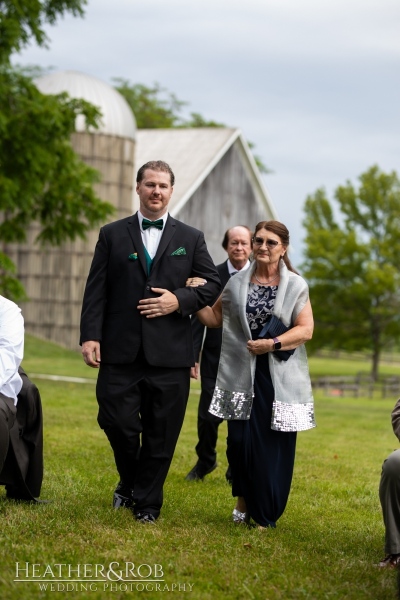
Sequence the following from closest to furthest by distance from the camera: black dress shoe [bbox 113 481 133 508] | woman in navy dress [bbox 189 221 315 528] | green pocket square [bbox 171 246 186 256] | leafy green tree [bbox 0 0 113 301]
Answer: woman in navy dress [bbox 189 221 315 528], green pocket square [bbox 171 246 186 256], black dress shoe [bbox 113 481 133 508], leafy green tree [bbox 0 0 113 301]

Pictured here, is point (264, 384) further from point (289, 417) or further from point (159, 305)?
point (159, 305)

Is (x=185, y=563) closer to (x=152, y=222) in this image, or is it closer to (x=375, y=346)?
(x=152, y=222)

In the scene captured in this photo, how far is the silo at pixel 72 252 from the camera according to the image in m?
37.9

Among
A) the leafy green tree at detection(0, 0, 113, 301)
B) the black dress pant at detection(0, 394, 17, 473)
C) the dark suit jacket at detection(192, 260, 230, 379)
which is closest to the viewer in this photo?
the black dress pant at detection(0, 394, 17, 473)

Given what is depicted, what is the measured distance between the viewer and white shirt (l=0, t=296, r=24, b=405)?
713 centimetres

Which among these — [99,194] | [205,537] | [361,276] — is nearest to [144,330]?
[205,537]

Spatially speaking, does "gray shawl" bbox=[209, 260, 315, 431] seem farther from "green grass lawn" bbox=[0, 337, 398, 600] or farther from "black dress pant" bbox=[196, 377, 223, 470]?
"black dress pant" bbox=[196, 377, 223, 470]

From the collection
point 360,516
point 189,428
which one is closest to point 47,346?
point 189,428

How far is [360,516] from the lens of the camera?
8438 mm

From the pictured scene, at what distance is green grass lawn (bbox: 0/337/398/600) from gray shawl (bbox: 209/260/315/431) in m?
0.80

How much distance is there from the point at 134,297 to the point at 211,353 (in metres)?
2.55

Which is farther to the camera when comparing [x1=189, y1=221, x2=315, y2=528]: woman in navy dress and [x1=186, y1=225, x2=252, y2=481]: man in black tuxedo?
[x1=186, y1=225, x2=252, y2=481]: man in black tuxedo

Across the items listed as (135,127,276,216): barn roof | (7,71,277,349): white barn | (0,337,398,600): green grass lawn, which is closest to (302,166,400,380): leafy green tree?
(135,127,276,216): barn roof

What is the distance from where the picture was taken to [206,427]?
998 cm
